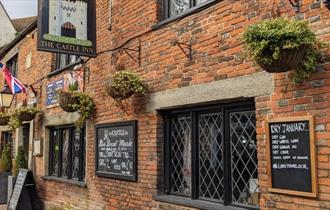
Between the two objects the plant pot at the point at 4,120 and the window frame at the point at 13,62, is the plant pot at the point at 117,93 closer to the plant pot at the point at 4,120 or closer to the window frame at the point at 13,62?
the plant pot at the point at 4,120

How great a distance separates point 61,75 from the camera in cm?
991

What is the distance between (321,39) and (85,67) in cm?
557

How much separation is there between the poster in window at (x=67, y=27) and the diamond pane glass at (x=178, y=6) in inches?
68.0

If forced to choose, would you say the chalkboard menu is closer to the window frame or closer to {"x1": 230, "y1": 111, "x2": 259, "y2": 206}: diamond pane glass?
{"x1": 230, "y1": 111, "x2": 259, "y2": 206}: diamond pane glass


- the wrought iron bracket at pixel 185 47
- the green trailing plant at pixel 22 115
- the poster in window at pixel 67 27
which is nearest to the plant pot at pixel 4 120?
the green trailing plant at pixel 22 115

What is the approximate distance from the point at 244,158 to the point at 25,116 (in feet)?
23.3

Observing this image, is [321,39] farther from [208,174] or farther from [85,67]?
[85,67]

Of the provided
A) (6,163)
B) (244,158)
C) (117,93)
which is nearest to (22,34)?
(6,163)

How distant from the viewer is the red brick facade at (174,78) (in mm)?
4211

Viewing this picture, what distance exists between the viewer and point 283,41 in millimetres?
3984

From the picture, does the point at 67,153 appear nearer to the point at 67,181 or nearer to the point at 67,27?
the point at 67,181

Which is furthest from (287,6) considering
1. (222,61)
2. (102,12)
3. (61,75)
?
(61,75)

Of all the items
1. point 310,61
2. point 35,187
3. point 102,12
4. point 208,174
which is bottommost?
point 35,187

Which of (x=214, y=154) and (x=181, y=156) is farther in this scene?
(x=181, y=156)
